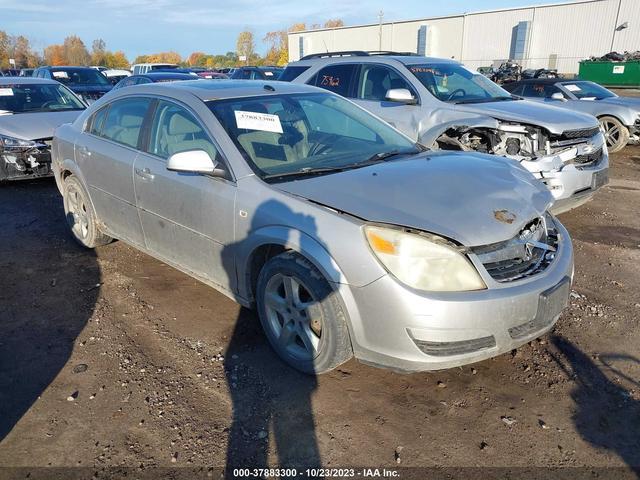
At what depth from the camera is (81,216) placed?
5.34 metres

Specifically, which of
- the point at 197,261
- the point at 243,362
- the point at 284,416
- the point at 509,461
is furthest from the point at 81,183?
Answer: the point at 509,461

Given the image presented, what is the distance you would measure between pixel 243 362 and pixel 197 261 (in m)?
0.84

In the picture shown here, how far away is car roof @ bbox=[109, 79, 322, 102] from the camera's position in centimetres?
393

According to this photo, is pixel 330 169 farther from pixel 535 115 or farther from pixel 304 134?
pixel 535 115

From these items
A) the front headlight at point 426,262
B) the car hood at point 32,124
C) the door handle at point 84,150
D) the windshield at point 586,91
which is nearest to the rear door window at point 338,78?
the door handle at point 84,150

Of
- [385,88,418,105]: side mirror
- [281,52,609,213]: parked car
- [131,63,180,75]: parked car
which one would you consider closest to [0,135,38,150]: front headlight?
[281,52,609,213]: parked car

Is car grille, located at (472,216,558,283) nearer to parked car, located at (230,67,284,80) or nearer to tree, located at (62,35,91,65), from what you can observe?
parked car, located at (230,67,284,80)

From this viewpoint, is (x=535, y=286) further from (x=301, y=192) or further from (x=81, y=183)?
(x=81, y=183)

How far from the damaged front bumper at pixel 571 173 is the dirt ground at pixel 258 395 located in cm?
135

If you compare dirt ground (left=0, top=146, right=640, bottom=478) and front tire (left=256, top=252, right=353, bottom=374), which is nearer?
dirt ground (left=0, top=146, right=640, bottom=478)

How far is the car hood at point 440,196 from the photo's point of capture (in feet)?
9.27

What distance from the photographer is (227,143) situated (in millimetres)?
3502

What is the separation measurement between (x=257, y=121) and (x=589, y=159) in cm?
419

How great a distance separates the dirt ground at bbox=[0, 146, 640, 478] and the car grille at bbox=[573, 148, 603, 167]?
192 cm
